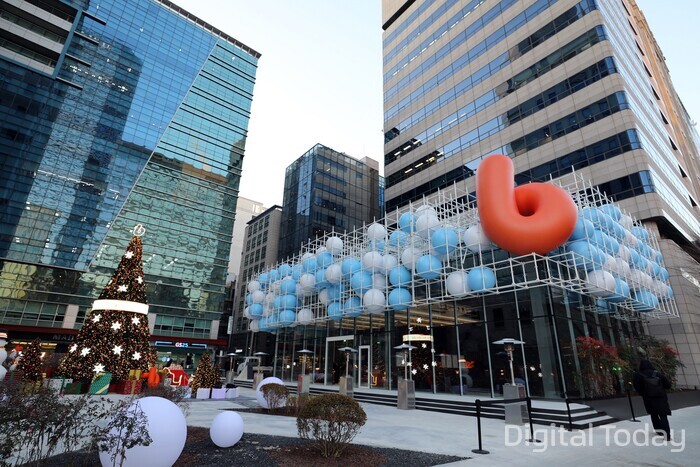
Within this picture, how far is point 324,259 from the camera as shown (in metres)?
27.8

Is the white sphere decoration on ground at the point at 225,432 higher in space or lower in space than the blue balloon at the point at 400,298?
lower

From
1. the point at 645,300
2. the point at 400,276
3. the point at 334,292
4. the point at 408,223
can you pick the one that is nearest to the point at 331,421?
the point at 400,276

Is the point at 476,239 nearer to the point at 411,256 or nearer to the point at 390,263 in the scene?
the point at 411,256

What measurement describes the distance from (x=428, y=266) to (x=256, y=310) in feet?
65.4

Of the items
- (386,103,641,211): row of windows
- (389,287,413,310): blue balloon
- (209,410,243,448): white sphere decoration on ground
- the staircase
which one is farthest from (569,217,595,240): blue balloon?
(209,410,243,448): white sphere decoration on ground

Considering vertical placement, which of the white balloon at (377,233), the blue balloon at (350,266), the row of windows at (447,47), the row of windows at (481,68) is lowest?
the blue balloon at (350,266)

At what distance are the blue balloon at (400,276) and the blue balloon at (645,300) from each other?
1322 centimetres

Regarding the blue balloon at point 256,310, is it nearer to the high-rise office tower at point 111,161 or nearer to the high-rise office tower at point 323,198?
the high-rise office tower at point 323,198

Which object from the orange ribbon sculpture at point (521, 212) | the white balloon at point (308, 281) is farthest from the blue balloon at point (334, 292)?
the orange ribbon sculpture at point (521, 212)

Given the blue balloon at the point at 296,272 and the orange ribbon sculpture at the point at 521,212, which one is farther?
the blue balloon at the point at 296,272

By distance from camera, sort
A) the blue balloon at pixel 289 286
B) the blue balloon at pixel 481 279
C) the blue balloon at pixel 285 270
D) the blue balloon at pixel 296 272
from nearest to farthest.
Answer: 1. the blue balloon at pixel 481 279
2. the blue balloon at pixel 289 286
3. the blue balloon at pixel 296 272
4. the blue balloon at pixel 285 270

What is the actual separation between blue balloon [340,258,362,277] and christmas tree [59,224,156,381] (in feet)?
40.2

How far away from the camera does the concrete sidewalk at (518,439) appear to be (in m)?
7.82

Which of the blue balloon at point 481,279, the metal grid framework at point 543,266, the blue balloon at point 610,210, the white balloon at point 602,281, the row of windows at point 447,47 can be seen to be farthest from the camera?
the row of windows at point 447,47
